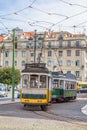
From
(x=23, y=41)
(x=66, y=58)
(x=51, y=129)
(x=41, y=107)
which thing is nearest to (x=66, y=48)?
(x=66, y=58)

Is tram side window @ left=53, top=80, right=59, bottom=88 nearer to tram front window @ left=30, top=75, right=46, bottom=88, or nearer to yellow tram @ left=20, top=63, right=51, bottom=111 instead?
yellow tram @ left=20, top=63, right=51, bottom=111

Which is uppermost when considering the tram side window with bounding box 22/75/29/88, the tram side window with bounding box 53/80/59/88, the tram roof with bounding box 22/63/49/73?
the tram roof with bounding box 22/63/49/73

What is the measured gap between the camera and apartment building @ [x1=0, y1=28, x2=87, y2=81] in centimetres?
10131

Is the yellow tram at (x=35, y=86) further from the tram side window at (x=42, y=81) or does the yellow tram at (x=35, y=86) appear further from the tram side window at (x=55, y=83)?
the tram side window at (x=55, y=83)

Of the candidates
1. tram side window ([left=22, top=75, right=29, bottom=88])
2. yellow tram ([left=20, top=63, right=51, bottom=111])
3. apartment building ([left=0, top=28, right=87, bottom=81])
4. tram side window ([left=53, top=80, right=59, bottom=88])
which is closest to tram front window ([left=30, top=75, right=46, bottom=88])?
yellow tram ([left=20, top=63, right=51, bottom=111])

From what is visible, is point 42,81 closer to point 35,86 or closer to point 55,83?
point 35,86

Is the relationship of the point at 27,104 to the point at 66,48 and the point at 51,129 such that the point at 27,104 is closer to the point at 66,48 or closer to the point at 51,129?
the point at 51,129

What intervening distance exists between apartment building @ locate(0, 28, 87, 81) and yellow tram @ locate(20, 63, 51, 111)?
7004cm

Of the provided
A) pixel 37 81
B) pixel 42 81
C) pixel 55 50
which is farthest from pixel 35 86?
pixel 55 50

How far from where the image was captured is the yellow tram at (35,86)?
26.6 metres

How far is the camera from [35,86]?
26.8 meters

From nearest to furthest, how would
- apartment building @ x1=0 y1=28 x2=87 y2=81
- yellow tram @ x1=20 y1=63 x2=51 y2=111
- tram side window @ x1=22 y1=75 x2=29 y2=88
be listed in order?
yellow tram @ x1=20 y1=63 x2=51 y2=111
tram side window @ x1=22 y1=75 x2=29 y2=88
apartment building @ x1=0 y1=28 x2=87 y2=81

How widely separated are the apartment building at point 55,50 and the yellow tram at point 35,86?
70040mm

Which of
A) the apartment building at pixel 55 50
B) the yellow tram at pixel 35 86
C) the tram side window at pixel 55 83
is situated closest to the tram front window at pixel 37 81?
the yellow tram at pixel 35 86
